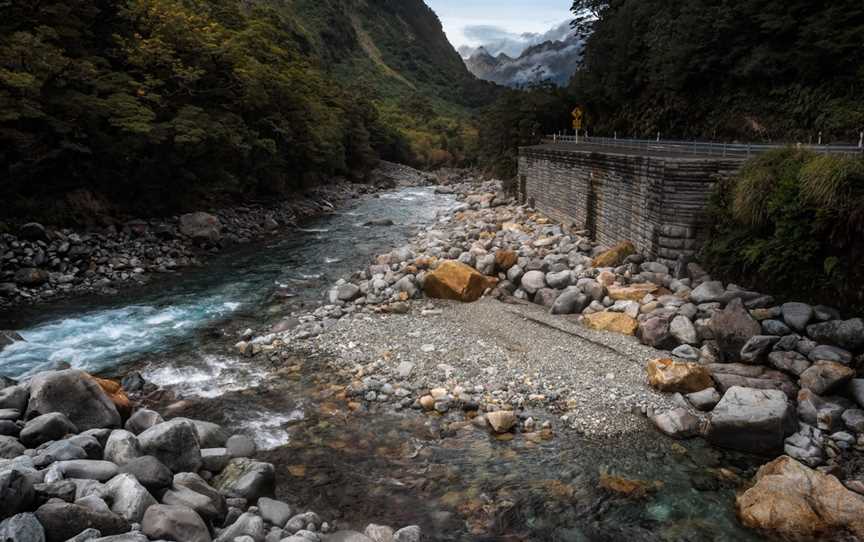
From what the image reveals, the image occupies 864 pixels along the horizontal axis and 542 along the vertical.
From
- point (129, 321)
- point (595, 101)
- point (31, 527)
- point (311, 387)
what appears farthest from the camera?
point (595, 101)

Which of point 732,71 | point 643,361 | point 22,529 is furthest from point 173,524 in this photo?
point 732,71

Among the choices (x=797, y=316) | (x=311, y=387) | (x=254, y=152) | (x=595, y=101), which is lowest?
(x=311, y=387)

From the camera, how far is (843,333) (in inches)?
316

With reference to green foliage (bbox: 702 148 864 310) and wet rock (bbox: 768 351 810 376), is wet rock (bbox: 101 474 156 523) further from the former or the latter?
green foliage (bbox: 702 148 864 310)

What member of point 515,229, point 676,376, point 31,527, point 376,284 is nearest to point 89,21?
point 376,284

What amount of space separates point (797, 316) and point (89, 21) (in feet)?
77.5

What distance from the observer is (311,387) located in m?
8.94

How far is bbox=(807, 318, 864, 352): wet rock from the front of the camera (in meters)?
7.93

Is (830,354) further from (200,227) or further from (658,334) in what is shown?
(200,227)

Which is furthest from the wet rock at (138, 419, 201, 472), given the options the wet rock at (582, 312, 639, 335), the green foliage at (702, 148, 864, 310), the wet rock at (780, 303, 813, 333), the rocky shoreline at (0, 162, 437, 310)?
the rocky shoreline at (0, 162, 437, 310)

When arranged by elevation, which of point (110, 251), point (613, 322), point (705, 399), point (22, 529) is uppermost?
point (110, 251)

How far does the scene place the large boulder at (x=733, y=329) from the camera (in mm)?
8703

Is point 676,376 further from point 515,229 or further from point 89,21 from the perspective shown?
point 89,21

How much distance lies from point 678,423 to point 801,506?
6.16ft
